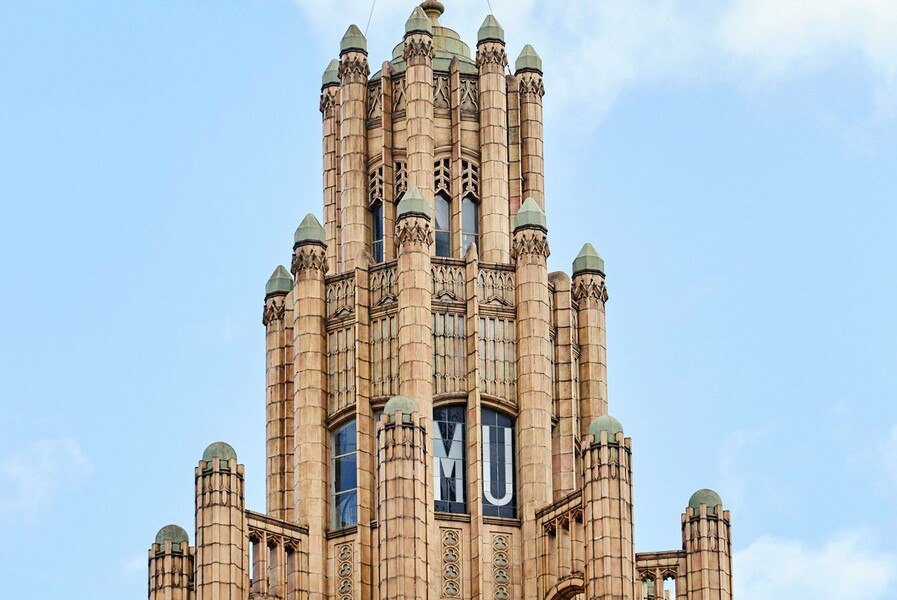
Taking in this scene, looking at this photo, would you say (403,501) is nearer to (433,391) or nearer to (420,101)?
(433,391)

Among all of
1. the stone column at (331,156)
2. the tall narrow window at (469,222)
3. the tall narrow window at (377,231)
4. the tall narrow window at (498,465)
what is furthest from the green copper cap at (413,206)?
the tall narrow window at (498,465)

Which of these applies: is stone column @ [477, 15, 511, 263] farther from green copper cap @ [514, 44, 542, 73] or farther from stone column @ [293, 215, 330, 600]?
stone column @ [293, 215, 330, 600]

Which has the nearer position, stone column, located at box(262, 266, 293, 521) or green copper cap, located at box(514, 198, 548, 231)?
stone column, located at box(262, 266, 293, 521)

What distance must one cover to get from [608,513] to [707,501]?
3696 millimetres

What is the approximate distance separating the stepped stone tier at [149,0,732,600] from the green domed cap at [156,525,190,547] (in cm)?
6

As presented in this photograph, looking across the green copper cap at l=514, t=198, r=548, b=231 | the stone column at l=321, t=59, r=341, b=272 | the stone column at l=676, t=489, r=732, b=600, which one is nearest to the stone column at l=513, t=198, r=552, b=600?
the green copper cap at l=514, t=198, r=548, b=231

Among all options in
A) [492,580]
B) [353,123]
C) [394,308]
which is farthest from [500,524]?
[353,123]

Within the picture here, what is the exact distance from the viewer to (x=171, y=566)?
3201 inches

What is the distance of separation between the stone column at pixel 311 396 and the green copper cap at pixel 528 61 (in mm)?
8897

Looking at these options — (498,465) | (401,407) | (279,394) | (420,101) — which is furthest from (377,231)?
(401,407)

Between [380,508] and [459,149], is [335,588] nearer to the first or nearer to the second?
[380,508]

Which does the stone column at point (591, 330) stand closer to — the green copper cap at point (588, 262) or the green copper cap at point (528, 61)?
the green copper cap at point (588, 262)

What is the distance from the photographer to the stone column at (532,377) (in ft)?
274

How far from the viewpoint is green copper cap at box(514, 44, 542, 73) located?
300 ft
